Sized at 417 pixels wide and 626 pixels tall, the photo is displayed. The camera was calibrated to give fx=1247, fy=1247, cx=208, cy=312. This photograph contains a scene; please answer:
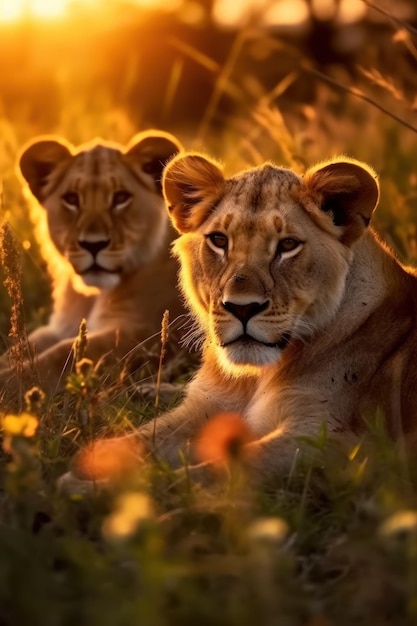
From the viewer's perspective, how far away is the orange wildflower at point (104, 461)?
11.7 ft

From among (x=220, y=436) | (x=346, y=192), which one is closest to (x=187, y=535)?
(x=220, y=436)

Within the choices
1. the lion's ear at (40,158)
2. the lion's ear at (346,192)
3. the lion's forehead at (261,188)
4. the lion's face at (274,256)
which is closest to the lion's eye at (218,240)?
the lion's face at (274,256)

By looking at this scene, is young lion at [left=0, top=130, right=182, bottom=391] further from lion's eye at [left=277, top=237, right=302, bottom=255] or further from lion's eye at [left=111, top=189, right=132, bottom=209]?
lion's eye at [left=277, top=237, right=302, bottom=255]

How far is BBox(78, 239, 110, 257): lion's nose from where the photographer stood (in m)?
6.14

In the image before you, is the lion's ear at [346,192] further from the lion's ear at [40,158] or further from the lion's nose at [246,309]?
the lion's ear at [40,158]

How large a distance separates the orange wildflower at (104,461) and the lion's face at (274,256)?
51cm

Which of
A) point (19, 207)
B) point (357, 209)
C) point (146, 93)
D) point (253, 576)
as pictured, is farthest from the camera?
point (146, 93)

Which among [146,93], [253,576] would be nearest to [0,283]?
[253,576]

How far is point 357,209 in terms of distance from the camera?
4.11 m

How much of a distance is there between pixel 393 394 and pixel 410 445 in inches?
8.2

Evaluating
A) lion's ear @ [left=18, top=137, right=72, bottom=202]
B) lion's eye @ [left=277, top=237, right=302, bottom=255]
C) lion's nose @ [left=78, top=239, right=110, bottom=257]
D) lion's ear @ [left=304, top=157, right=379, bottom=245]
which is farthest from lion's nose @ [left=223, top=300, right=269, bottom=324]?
lion's ear @ [left=18, top=137, right=72, bottom=202]

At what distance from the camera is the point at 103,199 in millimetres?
6273

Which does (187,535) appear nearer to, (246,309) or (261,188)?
(246,309)

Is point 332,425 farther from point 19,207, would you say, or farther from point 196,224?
point 19,207
